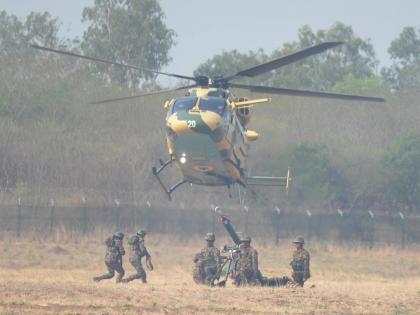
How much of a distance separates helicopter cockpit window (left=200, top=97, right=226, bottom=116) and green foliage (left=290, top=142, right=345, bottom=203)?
22791 millimetres

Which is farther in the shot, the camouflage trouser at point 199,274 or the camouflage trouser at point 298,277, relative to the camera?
the camouflage trouser at point 199,274

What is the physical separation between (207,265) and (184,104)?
16.3ft

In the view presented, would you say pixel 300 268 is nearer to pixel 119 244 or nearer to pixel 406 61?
pixel 119 244

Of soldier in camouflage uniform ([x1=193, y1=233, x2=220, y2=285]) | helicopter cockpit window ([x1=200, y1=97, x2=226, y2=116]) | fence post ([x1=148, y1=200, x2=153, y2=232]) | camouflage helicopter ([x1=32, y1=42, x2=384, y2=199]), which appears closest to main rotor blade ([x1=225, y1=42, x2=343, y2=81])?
camouflage helicopter ([x1=32, y1=42, x2=384, y2=199])

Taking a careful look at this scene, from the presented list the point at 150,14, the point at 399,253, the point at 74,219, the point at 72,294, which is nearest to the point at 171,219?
the point at 74,219

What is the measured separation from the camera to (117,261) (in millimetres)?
28234

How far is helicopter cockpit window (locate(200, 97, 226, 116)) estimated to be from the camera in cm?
3011

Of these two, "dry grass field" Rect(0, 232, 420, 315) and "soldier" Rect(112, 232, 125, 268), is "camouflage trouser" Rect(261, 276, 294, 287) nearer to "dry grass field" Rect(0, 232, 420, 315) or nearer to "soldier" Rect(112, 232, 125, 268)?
"dry grass field" Rect(0, 232, 420, 315)

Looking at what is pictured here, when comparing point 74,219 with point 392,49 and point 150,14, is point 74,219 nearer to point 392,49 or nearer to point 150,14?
point 150,14

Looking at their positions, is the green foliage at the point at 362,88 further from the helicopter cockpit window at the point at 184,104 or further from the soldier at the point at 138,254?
the soldier at the point at 138,254

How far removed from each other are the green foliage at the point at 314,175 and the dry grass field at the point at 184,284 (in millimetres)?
9165

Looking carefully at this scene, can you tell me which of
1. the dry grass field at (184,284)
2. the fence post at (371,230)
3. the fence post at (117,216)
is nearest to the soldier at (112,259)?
the dry grass field at (184,284)

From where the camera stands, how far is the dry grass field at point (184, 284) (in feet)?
72.9

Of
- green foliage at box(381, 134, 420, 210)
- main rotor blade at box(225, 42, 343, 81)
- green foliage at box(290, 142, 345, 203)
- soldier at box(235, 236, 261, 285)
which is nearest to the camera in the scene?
soldier at box(235, 236, 261, 285)
